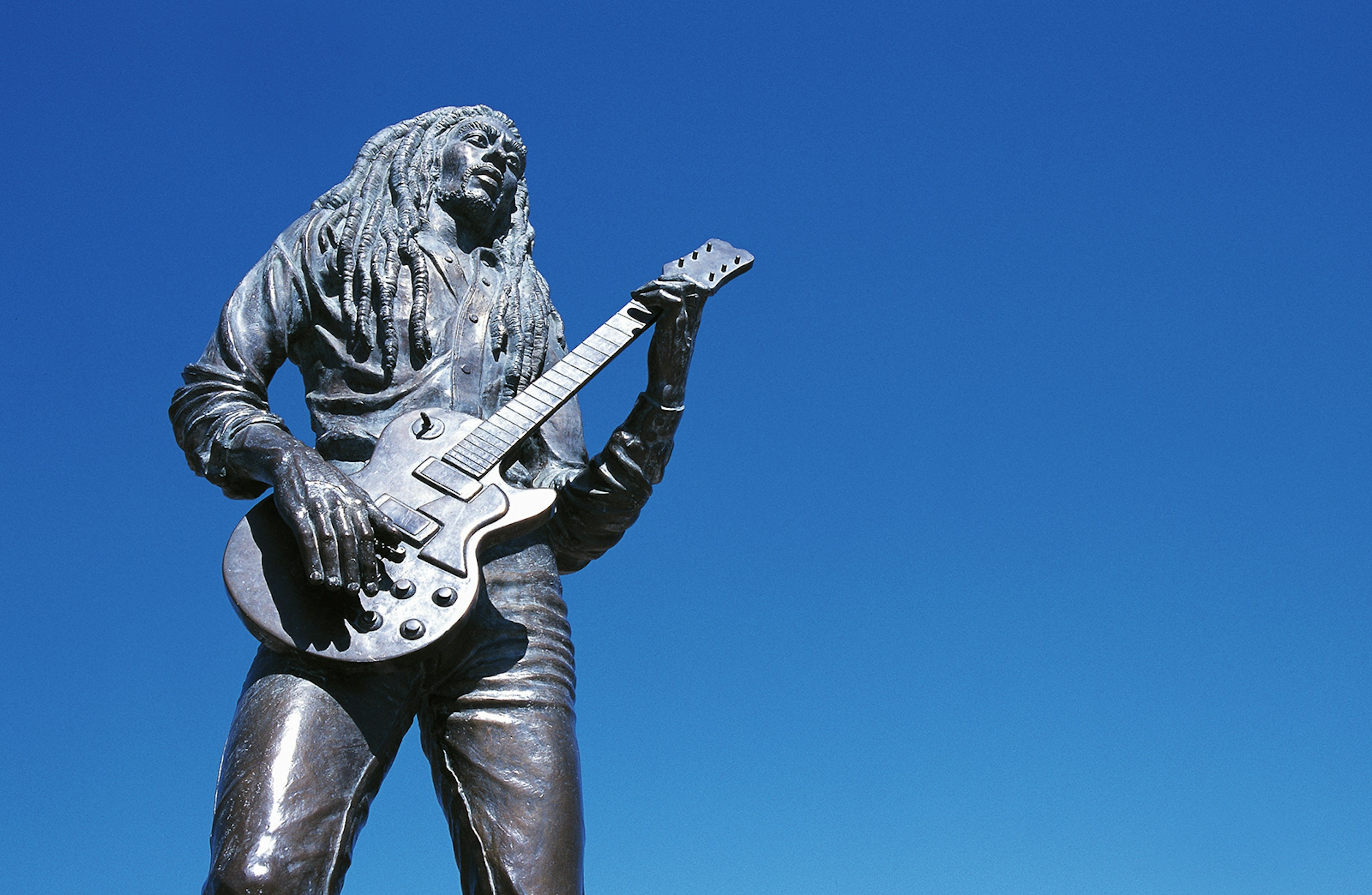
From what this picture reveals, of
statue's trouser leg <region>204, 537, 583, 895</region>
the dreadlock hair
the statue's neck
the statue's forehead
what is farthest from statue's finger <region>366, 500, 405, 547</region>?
the statue's forehead

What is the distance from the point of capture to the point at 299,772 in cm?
398

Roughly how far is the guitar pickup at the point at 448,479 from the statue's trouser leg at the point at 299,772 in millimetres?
573

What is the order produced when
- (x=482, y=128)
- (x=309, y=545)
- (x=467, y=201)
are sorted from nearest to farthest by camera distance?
(x=309, y=545)
(x=467, y=201)
(x=482, y=128)

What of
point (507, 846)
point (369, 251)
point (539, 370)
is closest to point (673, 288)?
point (539, 370)

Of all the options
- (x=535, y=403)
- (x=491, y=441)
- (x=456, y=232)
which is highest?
(x=456, y=232)

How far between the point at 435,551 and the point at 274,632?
498 mm

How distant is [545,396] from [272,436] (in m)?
0.87

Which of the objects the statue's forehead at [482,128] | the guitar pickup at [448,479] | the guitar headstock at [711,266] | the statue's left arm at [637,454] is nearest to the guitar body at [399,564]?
the guitar pickup at [448,479]

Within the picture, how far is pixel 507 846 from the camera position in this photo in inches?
160

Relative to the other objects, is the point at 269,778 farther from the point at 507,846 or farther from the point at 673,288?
the point at 673,288

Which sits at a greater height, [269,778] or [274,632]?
[274,632]

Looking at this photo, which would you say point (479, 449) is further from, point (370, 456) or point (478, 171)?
point (478, 171)

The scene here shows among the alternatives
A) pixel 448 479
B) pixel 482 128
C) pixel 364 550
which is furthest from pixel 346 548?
pixel 482 128

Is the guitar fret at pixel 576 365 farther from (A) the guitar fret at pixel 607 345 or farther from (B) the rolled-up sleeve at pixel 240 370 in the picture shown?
(B) the rolled-up sleeve at pixel 240 370
